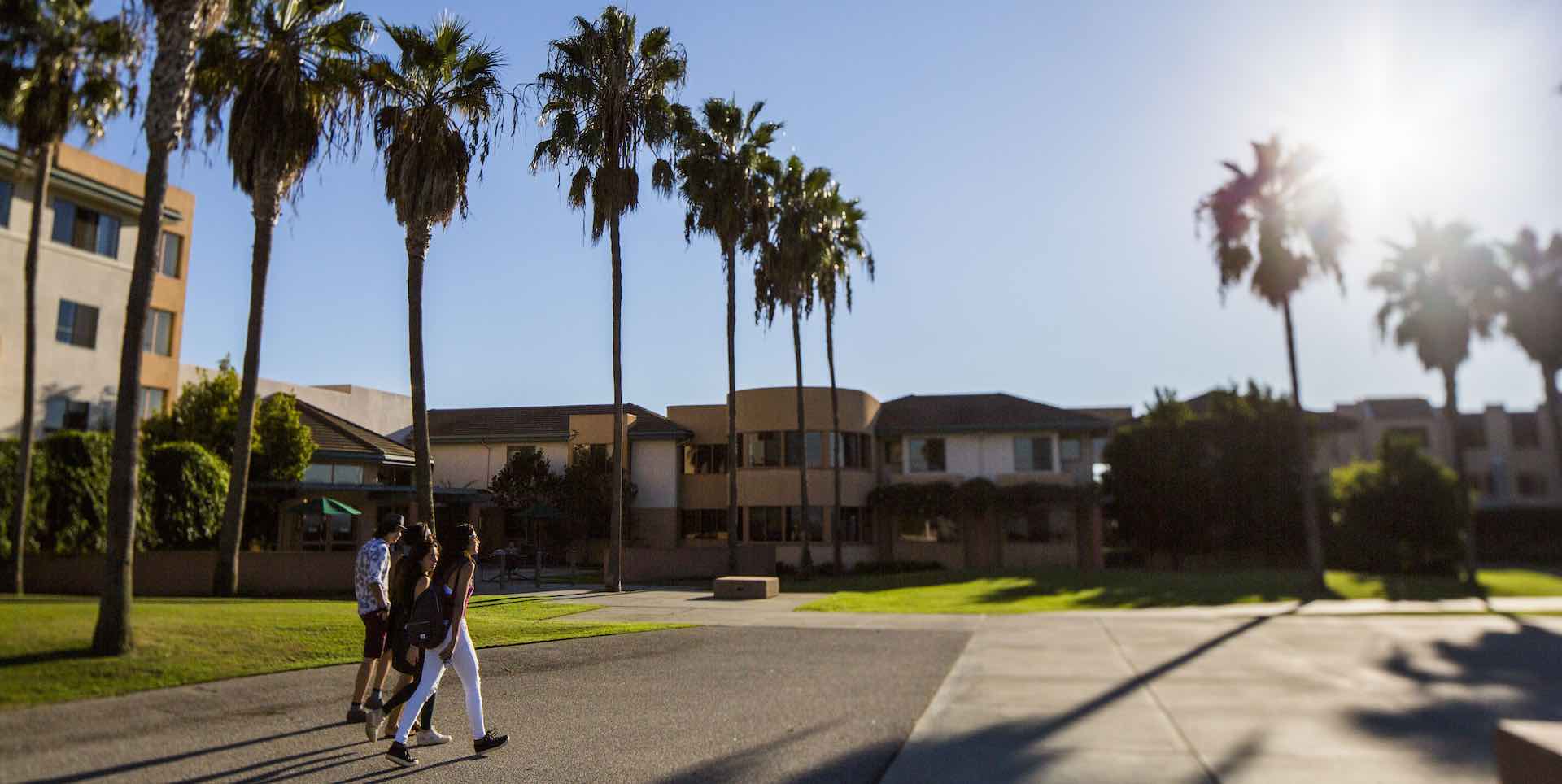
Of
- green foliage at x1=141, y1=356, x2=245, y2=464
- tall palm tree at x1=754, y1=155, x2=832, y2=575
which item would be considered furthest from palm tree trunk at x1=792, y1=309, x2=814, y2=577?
green foliage at x1=141, y1=356, x2=245, y2=464

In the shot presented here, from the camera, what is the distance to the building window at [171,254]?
369 inches

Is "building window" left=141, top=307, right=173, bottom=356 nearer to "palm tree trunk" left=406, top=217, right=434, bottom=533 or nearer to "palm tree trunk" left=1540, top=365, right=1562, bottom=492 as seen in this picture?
"palm tree trunk" left=406, top=217, right=434, bottom=533

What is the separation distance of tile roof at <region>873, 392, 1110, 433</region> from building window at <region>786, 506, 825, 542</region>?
6.12m

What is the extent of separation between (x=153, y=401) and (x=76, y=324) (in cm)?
701

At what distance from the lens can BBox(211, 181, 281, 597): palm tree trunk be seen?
7.00 metres

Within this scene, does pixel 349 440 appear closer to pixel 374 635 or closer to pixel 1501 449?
pixel 374 635

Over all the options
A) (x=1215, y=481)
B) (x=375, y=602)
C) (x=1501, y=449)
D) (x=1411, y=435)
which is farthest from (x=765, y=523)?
(x=375, y=602)

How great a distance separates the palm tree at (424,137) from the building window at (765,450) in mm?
31562

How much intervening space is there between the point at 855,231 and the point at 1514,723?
36.3 m

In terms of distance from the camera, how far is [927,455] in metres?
43.2

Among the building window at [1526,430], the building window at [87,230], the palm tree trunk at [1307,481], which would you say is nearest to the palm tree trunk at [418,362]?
the building window at [87,230]

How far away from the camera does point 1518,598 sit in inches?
908

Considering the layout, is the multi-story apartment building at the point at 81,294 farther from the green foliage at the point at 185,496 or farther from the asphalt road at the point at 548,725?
the asphalt road at the point at 548,725

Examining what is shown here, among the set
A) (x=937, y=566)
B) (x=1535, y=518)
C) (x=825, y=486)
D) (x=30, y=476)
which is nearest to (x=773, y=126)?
(x=825, y=486)
